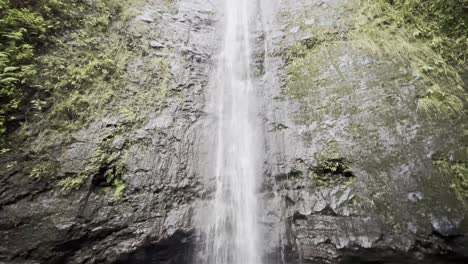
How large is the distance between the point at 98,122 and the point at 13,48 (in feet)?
5.14

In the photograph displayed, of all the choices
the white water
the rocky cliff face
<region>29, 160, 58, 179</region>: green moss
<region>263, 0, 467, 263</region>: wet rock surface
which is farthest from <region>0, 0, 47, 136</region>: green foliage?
<region>263, 0, 467, 263</region>: wet rock surface

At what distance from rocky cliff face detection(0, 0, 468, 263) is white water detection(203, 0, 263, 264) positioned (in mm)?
242

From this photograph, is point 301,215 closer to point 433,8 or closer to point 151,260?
point 151,260

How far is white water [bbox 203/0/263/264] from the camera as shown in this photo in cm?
383

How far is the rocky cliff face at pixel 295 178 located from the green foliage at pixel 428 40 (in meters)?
0.20

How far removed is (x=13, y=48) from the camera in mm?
3656

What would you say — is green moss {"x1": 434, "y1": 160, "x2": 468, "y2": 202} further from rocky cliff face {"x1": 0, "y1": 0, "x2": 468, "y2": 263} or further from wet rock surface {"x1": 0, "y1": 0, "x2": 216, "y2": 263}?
wet rock surface {"x1": 0, "y1": 0, "x2": 216, "y2": 263}

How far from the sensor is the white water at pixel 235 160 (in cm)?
383

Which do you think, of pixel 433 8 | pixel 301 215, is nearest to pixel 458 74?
pixel 433 8

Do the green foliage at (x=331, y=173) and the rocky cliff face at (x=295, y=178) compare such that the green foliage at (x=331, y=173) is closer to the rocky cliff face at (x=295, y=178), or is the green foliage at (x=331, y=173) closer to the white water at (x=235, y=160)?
the rocky cliff face at (x=295, y=178)

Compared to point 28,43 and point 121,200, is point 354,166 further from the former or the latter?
point 28,43

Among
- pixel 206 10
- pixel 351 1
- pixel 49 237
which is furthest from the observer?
pixel 206 10

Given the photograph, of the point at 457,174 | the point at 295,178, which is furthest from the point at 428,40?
the point at 295,178

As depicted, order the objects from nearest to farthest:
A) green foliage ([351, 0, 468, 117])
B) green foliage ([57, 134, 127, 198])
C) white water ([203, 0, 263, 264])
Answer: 1. green foliage ([57, 134, 127, 198])
2. green foliage ([351, 0, 468, 117])
3. white water ([203, 0, 263, 264])
